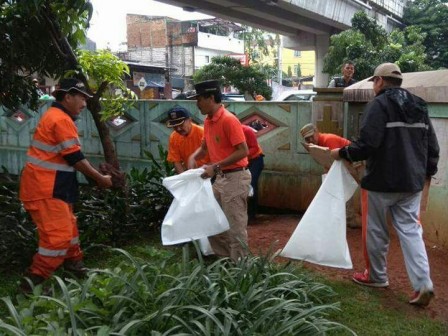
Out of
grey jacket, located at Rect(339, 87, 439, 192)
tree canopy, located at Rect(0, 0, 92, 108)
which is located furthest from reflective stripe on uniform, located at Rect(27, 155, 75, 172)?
grey jacket, located at Rect(339, 87, 439, 192)

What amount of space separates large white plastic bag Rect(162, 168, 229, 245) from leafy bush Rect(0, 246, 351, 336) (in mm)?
582

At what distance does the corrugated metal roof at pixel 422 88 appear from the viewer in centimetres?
468

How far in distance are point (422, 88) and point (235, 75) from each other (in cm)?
1600

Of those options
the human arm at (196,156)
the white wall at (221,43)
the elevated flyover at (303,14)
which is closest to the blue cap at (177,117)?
the human arm at (196,156)

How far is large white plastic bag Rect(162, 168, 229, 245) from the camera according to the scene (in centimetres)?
402

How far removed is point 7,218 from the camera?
491 cm

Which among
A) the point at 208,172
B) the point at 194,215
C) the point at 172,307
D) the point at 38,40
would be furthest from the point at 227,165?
the point at 38,40

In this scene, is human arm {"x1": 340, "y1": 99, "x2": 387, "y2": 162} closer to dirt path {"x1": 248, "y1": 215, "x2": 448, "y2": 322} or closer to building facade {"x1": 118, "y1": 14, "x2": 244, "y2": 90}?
dirt path {"x1": 248, "y1": 215, "x2": 448, "y2": 322}

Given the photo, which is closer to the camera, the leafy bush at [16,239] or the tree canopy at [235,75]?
the leafy bush at [16,239]

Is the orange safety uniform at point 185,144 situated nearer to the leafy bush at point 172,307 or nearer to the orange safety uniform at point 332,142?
the orange safety uniform at point 332,142

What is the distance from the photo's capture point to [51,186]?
373 cm

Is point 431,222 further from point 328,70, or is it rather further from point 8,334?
point 328,70

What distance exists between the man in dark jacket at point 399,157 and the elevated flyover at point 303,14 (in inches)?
611

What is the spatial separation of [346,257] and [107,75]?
2.82m
